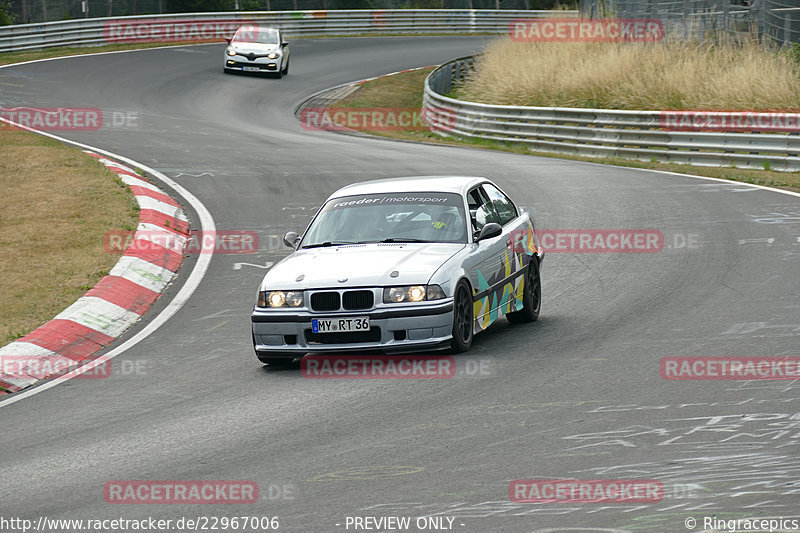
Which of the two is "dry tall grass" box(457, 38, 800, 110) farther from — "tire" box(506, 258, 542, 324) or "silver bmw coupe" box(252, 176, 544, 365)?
"silver bmw coupe" box(252, 176, 544, 365)

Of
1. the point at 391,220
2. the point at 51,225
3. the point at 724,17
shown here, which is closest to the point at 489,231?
the point at 391,220

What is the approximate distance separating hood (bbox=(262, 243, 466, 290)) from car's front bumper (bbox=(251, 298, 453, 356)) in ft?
0.77

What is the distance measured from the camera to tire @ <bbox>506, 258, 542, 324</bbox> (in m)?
10.8

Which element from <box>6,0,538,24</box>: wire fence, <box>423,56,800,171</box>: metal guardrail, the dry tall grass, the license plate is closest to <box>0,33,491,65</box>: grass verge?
<box>6,0,538,24</box>: wire fence

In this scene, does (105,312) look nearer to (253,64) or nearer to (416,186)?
(416,186)

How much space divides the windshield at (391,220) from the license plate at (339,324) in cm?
122

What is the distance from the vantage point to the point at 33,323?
36.3ft

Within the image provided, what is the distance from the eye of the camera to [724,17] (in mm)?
31891

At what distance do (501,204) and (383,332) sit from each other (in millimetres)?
2844

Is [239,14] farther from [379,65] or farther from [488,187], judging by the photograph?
[488,187]

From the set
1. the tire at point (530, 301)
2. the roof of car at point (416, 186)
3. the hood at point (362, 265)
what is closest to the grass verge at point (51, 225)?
the hood at point (362, 265)

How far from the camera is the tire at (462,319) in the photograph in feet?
30.2

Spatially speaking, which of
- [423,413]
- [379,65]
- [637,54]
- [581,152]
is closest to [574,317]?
[423,413]

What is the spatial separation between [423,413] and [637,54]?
85.7 ft
